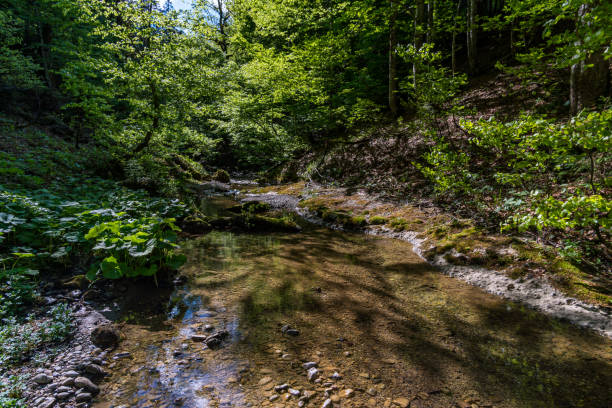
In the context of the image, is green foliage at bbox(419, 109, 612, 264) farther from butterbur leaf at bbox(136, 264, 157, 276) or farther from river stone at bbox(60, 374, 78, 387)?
butterbur leaf at bbox(136, 264, 157, 276)

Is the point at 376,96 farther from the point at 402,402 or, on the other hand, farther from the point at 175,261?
the point at 402,402

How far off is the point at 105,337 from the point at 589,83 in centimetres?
1138

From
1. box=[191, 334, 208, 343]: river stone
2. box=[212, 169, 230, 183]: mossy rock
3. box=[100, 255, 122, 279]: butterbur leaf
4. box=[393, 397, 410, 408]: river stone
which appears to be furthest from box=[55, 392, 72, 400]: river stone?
box=[212, 169, 230, 183]: mossy rock

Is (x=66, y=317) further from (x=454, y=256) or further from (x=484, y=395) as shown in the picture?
(x=454, y=256)

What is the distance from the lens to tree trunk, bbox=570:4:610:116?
23.5 feet

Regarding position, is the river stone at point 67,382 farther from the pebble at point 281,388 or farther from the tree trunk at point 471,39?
the tree trunk at point 471,39

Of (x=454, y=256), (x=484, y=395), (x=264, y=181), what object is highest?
(x=264, y=181)

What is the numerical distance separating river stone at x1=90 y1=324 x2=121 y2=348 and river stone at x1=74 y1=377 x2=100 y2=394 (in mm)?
650

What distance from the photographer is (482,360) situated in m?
3.33

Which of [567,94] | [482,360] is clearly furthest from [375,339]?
[567,94]

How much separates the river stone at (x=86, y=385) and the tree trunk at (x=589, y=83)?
10.6 meters

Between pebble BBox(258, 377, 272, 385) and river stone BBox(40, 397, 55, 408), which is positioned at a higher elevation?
river stone BBox(40, 397, 55, 408)

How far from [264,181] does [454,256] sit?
1610 cm

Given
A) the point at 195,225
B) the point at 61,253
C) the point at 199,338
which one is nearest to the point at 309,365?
the point at 199,338
